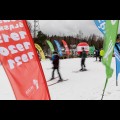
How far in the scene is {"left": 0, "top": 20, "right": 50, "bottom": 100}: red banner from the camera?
3.10 m

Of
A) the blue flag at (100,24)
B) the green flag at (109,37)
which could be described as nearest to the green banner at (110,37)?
the green flag at (109,37)

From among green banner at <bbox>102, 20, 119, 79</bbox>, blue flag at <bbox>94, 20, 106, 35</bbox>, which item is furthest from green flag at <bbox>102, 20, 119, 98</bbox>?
blue flag at <bbox>94, 20, 106, 35</bbox>

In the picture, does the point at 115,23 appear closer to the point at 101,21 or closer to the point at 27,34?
the point at 101,21

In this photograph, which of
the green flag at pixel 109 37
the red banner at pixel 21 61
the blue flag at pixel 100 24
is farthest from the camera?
the blue flag at pixel 100 24

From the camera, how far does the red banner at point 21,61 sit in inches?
122

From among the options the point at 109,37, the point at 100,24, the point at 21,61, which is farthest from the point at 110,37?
the point at 21,61

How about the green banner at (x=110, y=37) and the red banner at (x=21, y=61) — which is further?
the green banner at (x=110, y=37)

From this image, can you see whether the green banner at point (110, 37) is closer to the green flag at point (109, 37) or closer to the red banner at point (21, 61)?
the green flag at point (109, 37)

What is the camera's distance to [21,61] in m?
Answer: 3.18

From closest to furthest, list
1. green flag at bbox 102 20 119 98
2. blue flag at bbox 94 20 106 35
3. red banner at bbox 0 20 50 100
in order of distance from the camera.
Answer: red banner at bbox 0 20 50 100
green flag at bbox 102 20 119 98
blue flag at bbox 94 20 106 35

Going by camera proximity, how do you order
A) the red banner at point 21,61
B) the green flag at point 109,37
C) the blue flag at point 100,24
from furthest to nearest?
the blue flag at point 100,24 → the green flag at point 109,37 → the red banner at point 21,61

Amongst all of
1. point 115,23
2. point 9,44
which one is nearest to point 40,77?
point 9,44

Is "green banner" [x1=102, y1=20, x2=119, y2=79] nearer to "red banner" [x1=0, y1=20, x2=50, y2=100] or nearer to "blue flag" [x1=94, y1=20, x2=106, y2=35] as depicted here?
"blue flag" [x1=94, y1=20, x2=106, y2=35]

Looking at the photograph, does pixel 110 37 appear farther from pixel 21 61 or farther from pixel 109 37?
pixel 21 61
